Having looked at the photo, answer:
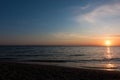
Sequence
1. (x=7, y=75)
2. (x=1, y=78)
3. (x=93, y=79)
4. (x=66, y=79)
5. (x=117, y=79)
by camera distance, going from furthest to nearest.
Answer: (x=117, y=79) < (x=93, y=79) < (x=66, y=79) < (x=7, y=75) < (x=1, y=78)

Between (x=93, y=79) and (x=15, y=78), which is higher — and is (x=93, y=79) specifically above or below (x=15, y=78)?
below

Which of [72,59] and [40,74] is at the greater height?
[40,74]

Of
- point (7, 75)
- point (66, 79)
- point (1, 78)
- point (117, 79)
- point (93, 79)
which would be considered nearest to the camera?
point (1, 78)

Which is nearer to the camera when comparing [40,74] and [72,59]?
[40,74]

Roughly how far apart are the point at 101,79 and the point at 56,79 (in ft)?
12.5

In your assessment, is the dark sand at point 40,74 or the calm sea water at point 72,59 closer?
the dark sand at point 40,74

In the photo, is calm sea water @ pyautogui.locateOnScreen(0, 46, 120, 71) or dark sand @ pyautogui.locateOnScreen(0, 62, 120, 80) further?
calm sea water @ pyautogui.locateOnScreen(0, 46, 120, 71)

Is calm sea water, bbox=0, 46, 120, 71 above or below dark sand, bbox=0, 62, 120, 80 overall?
below

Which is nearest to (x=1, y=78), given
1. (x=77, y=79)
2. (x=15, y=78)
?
(x=15, y=78)

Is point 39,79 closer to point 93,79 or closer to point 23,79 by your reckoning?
point 23,79

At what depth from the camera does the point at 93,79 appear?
1305 cm

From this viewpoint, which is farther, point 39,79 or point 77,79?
point 77,79

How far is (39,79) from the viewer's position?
1111cm

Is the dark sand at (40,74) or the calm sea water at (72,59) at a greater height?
the dark sand at (40,74)
